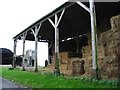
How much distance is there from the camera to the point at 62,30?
30.1 m

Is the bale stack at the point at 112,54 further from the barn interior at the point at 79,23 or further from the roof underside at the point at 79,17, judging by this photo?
the roof underside at the point at 79,17

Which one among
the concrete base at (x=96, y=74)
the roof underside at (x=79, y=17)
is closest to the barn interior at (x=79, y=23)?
the roof underside at (x=79, y=17)

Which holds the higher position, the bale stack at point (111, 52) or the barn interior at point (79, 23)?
the barn interior at point (79, 23)

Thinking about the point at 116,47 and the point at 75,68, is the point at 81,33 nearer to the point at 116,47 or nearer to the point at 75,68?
the point at 75,68

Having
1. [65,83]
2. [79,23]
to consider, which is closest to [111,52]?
[65,83]

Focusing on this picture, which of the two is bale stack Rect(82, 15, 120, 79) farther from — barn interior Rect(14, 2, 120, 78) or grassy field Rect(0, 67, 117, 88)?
barn interior Rect(14, 2, 120, 78)

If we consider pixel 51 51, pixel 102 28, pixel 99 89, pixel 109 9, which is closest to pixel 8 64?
pixel 51 51

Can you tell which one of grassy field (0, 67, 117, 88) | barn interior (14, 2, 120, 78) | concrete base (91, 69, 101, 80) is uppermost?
barn interior (14, 2, 120, 78)

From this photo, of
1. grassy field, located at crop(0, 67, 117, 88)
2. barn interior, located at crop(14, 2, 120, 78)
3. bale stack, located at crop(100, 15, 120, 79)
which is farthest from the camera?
barn interior, located at crop(14, 2, 120, 78)

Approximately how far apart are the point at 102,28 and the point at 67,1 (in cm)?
688

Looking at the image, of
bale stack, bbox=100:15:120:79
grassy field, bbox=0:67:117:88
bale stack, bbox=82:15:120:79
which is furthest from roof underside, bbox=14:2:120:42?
grassy field, bbox=0:67:117:88

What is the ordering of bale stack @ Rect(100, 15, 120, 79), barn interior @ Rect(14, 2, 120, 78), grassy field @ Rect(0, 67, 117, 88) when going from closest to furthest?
grassy field @ Rect(0, 67, 117, 88) < bale stack @ Rect(100, 15, 120, 79) < barn interior @ Rect(14, 2, 120, 78)

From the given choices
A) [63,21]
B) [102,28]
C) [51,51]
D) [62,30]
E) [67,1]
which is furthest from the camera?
[51,51]

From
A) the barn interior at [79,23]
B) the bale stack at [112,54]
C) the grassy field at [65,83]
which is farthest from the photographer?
the barn interior at [79,23]
